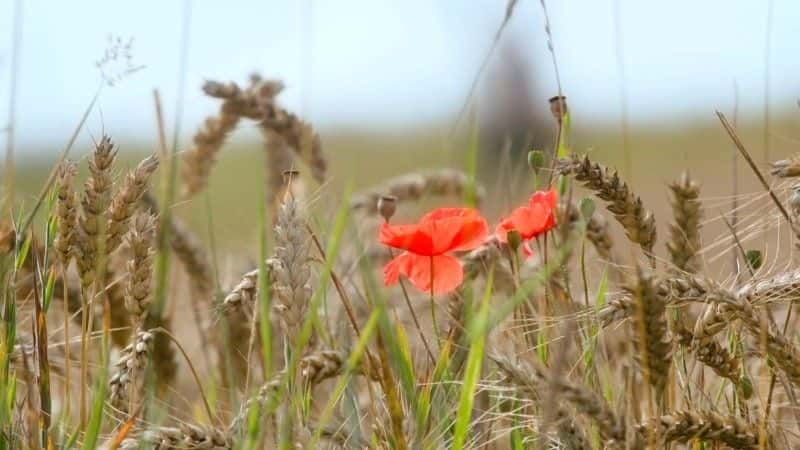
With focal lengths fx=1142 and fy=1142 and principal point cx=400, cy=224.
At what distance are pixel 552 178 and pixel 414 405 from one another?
340 mm

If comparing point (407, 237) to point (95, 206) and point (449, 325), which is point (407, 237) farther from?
point (95, 206)

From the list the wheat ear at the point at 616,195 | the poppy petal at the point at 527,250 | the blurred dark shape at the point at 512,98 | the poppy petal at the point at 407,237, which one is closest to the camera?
the wheat ear at the point at 616,195

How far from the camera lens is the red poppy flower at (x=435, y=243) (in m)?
1.28

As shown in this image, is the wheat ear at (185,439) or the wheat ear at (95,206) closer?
the wheat ear at (185,439)

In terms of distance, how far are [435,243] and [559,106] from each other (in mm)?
212

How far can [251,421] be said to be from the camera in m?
0.92

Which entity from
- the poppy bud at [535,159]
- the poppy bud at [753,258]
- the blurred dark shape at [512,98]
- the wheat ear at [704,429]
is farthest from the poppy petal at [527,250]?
the blurred dark shape at [512,98]

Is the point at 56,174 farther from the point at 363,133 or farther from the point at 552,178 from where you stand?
the point at 363,133

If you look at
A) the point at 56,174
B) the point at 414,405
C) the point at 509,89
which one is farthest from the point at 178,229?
the point at 509,89

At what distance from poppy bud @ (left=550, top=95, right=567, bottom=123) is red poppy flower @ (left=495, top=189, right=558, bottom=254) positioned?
109 mm

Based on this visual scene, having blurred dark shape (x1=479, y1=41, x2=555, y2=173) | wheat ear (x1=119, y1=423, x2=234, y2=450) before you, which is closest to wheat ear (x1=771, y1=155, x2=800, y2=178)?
wheat ear (x1=119, y1=423, x2=234, y2=450)

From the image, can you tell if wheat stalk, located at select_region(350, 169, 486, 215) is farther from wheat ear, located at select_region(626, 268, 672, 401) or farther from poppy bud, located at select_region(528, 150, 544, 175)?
wheat ear, located at select_region(626, 268, 672, 401)

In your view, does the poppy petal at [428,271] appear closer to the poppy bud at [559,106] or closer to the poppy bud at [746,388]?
the poppy bud at [559,106]

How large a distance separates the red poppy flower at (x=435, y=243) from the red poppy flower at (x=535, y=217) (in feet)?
0.17
